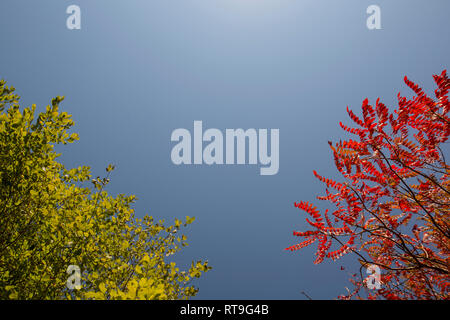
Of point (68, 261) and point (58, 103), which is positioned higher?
point (58, 103)

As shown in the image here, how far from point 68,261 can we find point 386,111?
18.1 ft

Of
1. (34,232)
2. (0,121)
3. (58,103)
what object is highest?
(58,103)

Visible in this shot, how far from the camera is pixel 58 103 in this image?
404 centimetres

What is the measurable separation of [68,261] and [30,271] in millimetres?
612

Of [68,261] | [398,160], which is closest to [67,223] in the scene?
[68,261]
